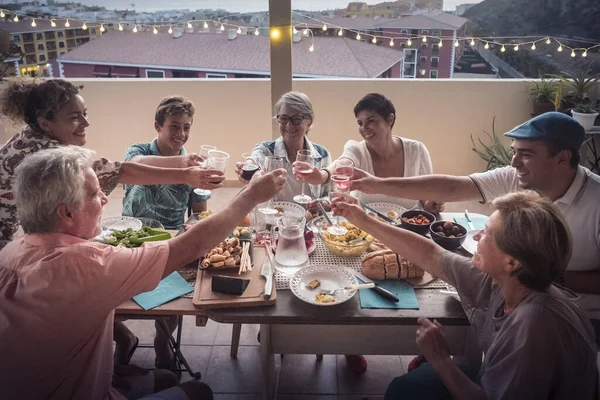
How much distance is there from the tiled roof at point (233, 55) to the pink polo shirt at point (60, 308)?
6192 millimetres

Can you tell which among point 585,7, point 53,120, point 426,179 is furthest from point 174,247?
point 585,7

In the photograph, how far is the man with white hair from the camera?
55.4 inches

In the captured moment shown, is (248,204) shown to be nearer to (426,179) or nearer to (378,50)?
(426,179)

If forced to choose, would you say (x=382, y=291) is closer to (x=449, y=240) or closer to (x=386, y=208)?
(x=449, y=240)

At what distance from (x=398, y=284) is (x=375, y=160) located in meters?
1.29

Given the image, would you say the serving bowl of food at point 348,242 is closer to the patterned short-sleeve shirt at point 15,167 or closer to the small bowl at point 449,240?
the small bowl at point 449,240

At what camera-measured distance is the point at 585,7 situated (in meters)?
6.09

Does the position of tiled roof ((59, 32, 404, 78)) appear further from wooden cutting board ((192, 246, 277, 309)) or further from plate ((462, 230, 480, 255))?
wooden cutting board ((192, 246, 277, 309))

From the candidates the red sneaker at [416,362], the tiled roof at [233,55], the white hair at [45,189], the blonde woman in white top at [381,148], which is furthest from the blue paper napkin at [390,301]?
the tiled roof at [233,55]

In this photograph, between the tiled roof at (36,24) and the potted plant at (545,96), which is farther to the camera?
the tiled roof at (36,24)

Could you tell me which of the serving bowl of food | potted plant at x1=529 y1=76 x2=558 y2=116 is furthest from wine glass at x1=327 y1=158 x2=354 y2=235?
potted plant at x1=529 y1=76 x2=558 y2=116

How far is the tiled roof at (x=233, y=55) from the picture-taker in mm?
7641

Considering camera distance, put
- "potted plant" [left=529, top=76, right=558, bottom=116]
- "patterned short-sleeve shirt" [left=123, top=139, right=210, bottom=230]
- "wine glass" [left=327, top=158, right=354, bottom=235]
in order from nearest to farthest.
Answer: "wine glass" [left=327, top=158, right=354, bottom=235]
"patterned short-sleeve shirt" [left=123, top=139, right=210, bottom=230]
"potted plant" [left=529, top=76, right=558, bottom=116]

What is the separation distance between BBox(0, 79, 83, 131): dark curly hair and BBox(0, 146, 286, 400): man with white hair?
2.93ft
